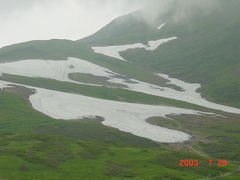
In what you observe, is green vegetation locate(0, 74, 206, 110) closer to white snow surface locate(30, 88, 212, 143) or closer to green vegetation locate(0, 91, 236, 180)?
white snow surface locate(30, 88, 212, 143)

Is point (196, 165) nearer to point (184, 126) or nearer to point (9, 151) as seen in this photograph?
point (9, 151)

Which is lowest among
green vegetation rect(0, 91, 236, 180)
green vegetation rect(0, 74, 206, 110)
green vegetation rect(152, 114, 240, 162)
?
green vegetation rect(0, 91, 236, 180)

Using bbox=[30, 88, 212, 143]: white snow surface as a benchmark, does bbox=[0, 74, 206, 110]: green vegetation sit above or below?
above

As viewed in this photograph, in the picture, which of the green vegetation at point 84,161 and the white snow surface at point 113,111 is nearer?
the green vegetation at point 84,161

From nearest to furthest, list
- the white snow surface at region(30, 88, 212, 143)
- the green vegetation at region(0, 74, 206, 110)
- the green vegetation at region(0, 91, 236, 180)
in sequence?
the green vegetation at region(0, 91, 236, 180)
the white snow surface at region(30, 88, 212, 143)
the green vegetation at region(0, 74, 206, 110)

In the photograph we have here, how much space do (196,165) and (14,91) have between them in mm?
104087

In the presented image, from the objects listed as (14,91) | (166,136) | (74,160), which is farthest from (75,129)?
(14,91)
